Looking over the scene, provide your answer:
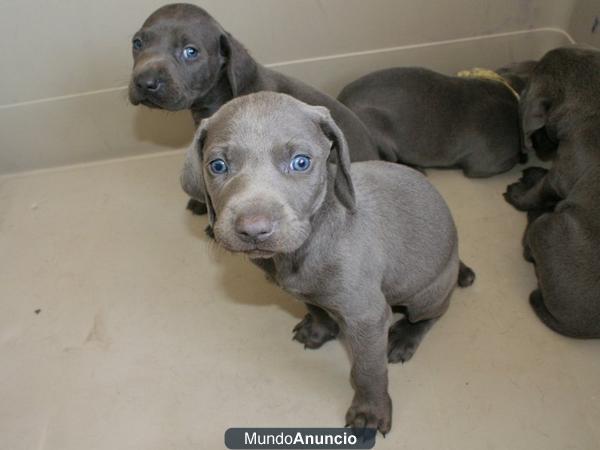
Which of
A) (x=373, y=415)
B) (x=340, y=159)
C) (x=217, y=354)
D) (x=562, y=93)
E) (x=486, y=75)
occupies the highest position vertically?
(x=340, y=159)

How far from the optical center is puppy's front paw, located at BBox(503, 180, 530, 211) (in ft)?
11.4

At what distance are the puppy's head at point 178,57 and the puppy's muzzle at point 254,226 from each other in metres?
1.45

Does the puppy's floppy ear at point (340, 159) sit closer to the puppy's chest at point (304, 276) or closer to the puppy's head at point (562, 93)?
the puppy's chest at point (304, 276)

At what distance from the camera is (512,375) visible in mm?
2791

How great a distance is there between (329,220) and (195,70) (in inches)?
54.8

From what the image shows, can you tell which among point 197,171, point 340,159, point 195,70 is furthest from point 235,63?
point 340,159

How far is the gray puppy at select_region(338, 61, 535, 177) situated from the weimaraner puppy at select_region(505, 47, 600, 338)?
0.81 ft

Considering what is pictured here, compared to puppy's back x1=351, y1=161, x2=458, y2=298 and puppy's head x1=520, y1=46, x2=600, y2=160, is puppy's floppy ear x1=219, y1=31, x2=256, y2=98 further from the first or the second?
puppy's head x1=520, y1=46, x2=600, y2=160

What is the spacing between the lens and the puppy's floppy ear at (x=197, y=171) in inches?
83.6

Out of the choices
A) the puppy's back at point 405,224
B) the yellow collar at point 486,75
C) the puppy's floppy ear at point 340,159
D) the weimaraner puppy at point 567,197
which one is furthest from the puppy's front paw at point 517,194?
the puppy's floppy ear at point 340,159

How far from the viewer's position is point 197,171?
2.18 metres

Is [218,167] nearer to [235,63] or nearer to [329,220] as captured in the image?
[329,220]

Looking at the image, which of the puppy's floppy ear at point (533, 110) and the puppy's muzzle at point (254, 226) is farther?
the puppy's floppy ear at point (533, 110)

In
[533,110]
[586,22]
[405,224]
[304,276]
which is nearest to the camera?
[304,276]
